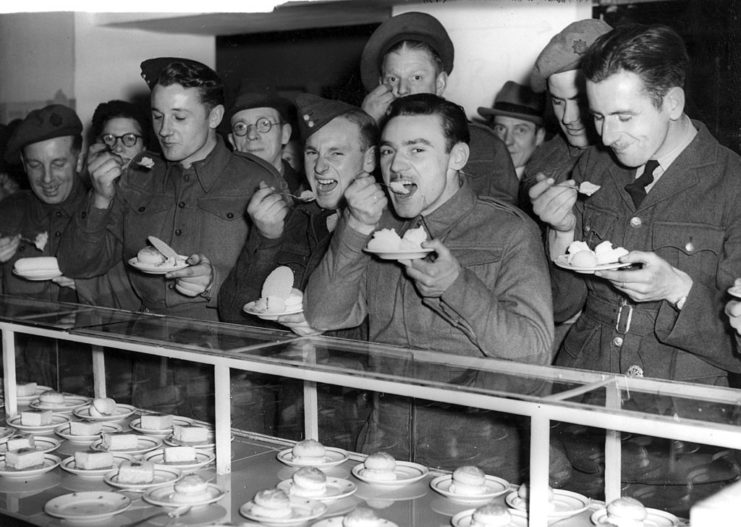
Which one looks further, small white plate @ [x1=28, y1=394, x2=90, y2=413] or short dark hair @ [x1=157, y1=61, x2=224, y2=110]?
short dark hair @ [x1=157, y1=61, x2=224, y2=110]

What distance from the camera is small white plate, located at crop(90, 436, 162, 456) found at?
3000 millimetres

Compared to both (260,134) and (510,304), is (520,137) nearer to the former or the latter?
(260,134)

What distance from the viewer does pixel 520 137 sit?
4.97m

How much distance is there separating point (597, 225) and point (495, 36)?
117 inches

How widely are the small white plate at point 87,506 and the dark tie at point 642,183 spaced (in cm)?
182

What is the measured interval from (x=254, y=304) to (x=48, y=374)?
176 cm

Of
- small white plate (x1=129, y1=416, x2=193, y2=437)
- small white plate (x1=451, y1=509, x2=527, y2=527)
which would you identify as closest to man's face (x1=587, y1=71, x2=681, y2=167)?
small white plate (x1=451, y1=509, x2=527, y2=527)

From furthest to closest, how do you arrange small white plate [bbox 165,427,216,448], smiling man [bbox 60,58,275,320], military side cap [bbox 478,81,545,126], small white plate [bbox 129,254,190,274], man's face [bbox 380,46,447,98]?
military side cap [bbox 478,81,545,126], smiling man [bbox 60,58,275,320], man's face [bbox 380,46,447,98], small white plate [bbox 129,254,190,274], small white plate [bbox 165,427,216,448]

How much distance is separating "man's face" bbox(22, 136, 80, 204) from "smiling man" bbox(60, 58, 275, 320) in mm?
851

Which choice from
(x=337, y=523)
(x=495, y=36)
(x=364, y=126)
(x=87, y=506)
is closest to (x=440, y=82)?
(x=364, y=126)

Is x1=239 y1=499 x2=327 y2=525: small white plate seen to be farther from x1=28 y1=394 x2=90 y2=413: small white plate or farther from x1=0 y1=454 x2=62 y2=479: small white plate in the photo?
x1=28 y1=394 x2=90 y2=413: small white plate

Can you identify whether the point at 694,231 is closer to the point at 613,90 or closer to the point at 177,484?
the point at 613,90

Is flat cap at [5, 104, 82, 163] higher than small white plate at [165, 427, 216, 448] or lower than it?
higher

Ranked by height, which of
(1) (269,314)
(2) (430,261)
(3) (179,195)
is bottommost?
(1) (269,314)
